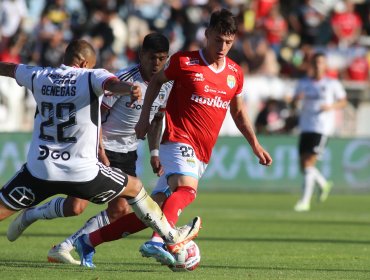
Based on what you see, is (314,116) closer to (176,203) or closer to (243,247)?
(243,247)

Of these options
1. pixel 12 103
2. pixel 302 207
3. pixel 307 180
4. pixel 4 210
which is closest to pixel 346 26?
pixel 12 103

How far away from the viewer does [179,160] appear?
955 cm

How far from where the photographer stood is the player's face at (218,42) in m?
9.48

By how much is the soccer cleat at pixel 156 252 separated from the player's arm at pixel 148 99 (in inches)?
40.4

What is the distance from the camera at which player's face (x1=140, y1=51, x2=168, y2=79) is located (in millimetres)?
10047

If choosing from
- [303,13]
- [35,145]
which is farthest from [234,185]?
[35,145]

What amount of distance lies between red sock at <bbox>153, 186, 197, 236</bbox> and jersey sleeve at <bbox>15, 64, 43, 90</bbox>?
62.7 inches

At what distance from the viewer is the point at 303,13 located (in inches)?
1145

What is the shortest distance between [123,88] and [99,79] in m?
0.40

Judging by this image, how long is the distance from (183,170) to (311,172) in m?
9.59

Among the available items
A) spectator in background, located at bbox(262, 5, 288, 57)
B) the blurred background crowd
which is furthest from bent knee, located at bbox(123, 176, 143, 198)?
spectator in background, located at bbox(262, 5, 288, 57)

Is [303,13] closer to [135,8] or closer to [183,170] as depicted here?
[135,8]

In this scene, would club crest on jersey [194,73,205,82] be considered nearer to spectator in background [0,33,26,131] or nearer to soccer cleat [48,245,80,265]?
soccer cleat [48,245,80,265]

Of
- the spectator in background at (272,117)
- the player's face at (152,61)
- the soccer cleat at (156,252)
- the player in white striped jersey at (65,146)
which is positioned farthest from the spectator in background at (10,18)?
the soccer cleat at (156,252)
